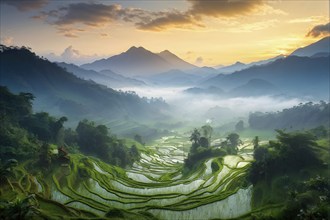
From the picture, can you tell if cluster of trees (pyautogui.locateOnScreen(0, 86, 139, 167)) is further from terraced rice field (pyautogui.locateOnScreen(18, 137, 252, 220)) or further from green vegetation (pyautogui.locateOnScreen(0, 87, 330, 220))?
terraced rice field (pyautogui.locateOnScreen(18, 137, 252, 220))

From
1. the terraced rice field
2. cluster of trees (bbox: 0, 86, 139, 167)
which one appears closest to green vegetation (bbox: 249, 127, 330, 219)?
the terraced rice field

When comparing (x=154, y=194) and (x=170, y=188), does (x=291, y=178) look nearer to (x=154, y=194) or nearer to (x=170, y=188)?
(x=170, y=188)

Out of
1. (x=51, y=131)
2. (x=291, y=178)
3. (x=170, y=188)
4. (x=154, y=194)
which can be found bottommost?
(x=170, y=188)

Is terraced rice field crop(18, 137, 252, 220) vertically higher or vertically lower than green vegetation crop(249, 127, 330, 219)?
lower

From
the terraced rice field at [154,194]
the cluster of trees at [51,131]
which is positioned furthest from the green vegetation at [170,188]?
the cluster of trees at [51,131]

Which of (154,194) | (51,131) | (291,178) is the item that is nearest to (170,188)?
(154,194)

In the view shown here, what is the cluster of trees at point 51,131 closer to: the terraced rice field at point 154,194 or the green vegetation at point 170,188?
the green vegetation at point 170,188

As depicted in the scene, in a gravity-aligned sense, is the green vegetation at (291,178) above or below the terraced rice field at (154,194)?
above

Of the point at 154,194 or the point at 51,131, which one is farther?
the point at 51,131

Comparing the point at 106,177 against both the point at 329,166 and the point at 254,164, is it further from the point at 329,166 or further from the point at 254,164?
the point at 329,166

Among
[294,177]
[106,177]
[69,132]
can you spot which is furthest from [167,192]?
[69,132]

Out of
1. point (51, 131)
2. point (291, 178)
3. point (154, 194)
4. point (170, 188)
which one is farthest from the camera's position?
point (51, 131)
